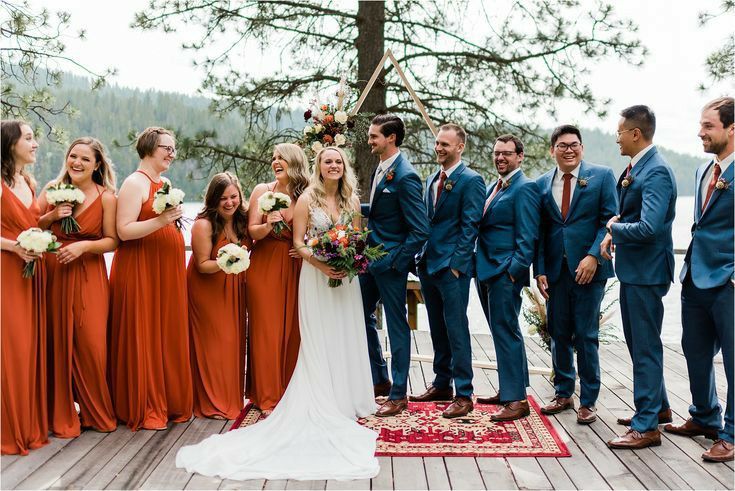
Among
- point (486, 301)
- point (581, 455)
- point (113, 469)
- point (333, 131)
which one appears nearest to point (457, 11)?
point (333, 131)

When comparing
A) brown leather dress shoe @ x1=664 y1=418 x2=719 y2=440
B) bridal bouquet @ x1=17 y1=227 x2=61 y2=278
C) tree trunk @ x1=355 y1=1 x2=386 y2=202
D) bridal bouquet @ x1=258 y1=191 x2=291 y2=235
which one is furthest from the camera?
tree trunk @ x1=355 y1=1 x2=386 y2=202

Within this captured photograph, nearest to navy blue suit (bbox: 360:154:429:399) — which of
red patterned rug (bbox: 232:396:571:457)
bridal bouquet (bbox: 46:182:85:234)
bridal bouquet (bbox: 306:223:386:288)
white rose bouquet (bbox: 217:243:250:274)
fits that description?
bridal bouquet (bbox: 306:223:386:288)

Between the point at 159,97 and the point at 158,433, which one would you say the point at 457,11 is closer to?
the point at 159,97

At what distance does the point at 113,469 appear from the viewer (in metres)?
4.32

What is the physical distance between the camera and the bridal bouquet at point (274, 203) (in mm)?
5184

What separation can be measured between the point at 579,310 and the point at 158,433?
3265 millimetres

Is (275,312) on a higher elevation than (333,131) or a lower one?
lower

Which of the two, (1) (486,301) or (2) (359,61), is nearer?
(1) (486,301)

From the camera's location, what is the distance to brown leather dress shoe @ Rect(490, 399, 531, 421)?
532cm

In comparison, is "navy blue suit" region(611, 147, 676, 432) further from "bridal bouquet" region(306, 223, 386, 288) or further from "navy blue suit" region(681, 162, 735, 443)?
"bridal bouquet" region(306, 223, 386, 288)

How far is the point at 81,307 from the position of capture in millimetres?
4969

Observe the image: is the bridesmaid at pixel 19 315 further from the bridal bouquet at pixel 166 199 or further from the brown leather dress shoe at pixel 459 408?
the brown leather dress shoe at pixel 459 408

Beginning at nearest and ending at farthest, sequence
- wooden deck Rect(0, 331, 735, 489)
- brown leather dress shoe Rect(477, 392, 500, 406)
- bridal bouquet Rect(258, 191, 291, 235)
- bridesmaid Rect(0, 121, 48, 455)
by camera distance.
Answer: wooden deck Rect(0, 331, 735, 489)
bridesmaid Rect(0, 121, 48, 455)
bridal bouquet Rect(258, 191, 291, 235)
brown leather dress shoe Rect(477, 392, 500, 406)

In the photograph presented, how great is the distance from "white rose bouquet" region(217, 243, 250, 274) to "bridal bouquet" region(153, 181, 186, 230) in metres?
0.48
